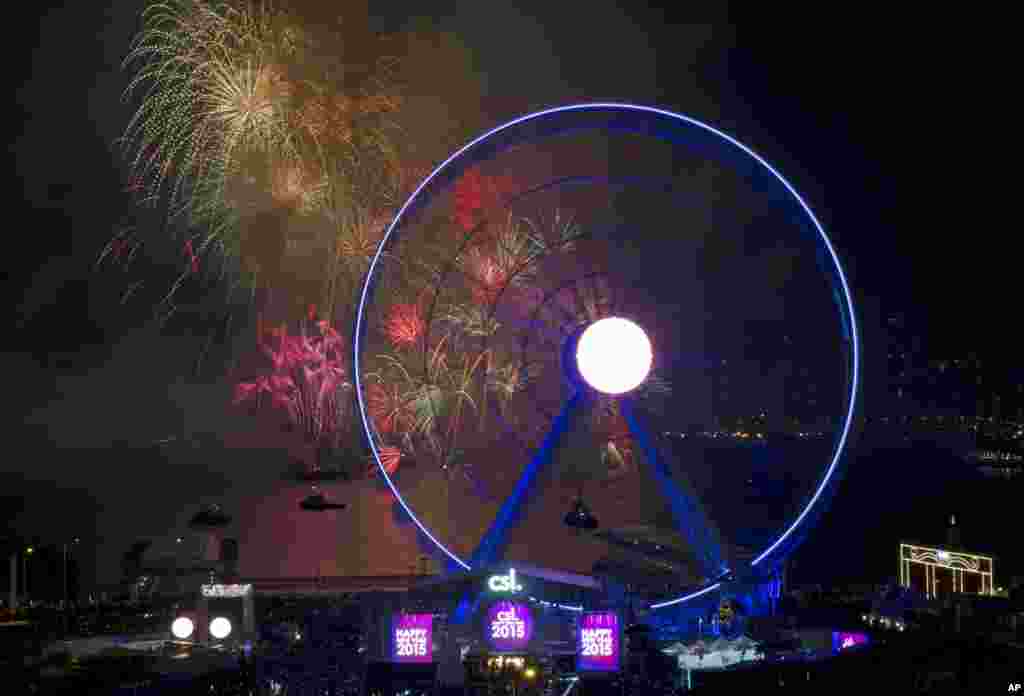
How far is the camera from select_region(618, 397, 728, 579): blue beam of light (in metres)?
17.5

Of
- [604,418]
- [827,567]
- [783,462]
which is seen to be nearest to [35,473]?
[783,462]

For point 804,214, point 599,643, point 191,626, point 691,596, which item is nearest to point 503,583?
point 691,596

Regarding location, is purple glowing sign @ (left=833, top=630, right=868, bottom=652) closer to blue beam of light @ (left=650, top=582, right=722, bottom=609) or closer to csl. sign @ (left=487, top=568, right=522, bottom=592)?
blue beam of light @ (left=650, top=582, right=722, bottom=609)

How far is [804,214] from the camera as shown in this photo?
17.3 metres

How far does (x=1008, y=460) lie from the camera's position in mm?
69688

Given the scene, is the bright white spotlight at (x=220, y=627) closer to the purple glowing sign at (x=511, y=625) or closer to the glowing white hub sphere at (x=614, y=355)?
the purple glowing sign at (x=511, y=625)

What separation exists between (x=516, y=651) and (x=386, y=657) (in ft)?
4.88

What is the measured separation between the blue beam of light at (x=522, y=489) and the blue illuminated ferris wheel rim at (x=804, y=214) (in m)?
0.96

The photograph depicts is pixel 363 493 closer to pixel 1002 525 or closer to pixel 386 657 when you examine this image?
pixel 1002 525

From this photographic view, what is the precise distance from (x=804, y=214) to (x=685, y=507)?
485cm

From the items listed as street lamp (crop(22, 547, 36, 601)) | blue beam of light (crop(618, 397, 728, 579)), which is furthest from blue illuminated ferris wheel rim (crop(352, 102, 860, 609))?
street lamp (crop(22, 547, 36, 601))

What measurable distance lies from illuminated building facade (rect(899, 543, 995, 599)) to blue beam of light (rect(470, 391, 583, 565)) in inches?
256

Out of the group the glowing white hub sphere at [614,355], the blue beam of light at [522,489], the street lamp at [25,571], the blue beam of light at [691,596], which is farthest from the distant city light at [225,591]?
the street lamp at [25,571]

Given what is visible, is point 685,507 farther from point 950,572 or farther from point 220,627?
point 220,627
